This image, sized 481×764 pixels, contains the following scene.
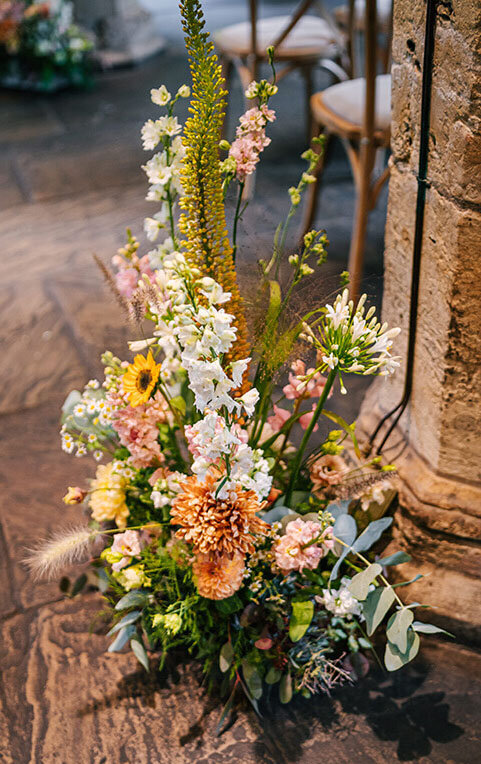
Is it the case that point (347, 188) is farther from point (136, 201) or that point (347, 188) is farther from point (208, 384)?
point (208, 384)

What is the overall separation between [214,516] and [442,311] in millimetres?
516

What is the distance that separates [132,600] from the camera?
4.10 ft

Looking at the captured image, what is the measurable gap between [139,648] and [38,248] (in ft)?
6.86

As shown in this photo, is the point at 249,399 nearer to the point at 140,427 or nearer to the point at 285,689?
the point at 140,427

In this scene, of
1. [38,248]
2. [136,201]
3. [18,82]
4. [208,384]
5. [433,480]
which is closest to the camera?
[208,384]

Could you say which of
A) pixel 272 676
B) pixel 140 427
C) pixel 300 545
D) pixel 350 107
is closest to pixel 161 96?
pixel 140 427

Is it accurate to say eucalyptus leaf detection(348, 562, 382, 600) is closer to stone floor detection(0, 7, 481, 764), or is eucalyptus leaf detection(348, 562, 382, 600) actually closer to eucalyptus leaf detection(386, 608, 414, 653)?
eucalyptus leaf detection(386, 608, 414, 653)

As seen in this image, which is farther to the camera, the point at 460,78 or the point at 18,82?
the point at 18,82

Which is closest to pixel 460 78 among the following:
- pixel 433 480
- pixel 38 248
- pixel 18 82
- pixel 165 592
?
pixel 433 480

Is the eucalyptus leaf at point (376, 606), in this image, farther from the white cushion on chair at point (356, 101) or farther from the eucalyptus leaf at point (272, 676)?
the white cushion on chair at point (356, 101)

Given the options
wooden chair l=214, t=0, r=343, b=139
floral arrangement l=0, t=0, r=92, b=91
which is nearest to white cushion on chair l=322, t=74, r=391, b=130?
wooden chair l=214, t=0, r=343, b=139

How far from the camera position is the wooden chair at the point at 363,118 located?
6.41 ft

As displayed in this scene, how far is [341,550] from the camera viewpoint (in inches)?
49.5

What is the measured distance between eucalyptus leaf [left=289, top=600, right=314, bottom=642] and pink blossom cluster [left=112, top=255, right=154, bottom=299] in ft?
2.05
